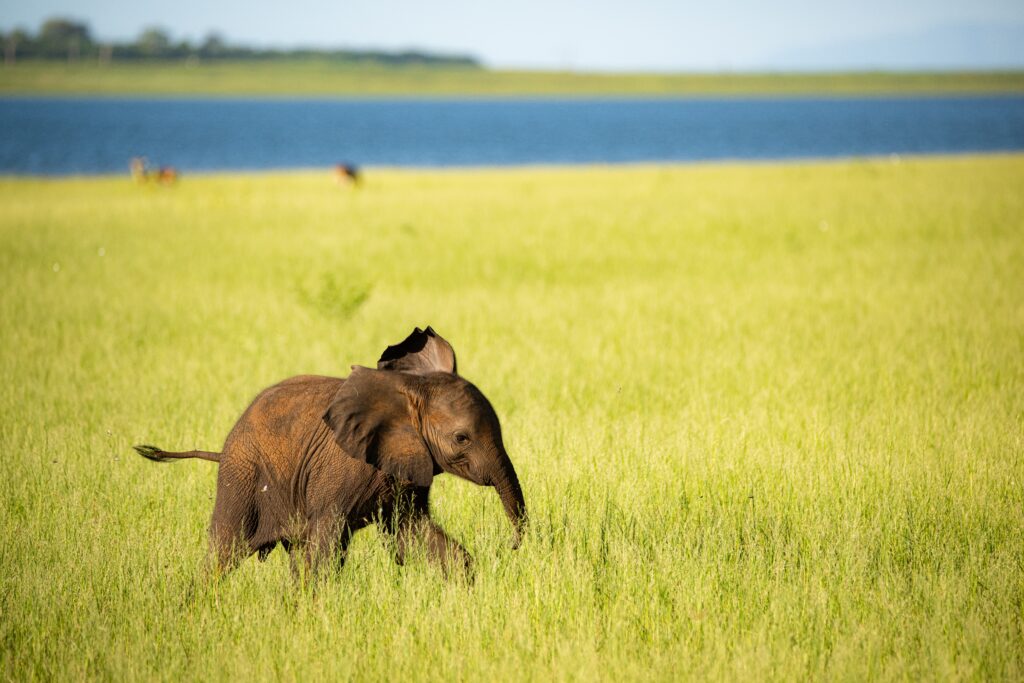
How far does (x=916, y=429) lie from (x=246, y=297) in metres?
9.07

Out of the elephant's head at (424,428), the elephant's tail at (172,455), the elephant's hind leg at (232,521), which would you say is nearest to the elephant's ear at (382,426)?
the elephant's head at (424,428)

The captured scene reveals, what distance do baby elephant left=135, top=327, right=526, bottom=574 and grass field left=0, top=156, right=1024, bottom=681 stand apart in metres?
0.30

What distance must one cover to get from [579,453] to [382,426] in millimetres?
2841

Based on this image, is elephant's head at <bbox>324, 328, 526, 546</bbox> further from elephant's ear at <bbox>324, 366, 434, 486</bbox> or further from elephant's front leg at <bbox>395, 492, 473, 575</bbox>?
elephant's front leg at <bbox>395, 492, 473, 575</bbox>

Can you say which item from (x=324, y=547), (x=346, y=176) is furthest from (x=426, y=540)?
(x=346, y=176)

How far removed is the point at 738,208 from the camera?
75.2ft

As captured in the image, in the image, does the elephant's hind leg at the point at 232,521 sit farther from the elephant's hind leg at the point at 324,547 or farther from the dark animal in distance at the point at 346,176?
the dark animal in distance at the point at 346,176

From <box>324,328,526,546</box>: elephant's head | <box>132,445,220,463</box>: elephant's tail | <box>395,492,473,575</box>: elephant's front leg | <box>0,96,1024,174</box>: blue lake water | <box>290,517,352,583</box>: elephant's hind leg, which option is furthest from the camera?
<box>0,96,1024,174</box>: blue lake water

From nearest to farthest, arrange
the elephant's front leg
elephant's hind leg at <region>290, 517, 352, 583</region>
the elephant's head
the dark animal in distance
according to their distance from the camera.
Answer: the elephant's head → elephant's hind leg at <region>290, 517, 352, 583</region> → the elephant's front leg → the dark animal in distance

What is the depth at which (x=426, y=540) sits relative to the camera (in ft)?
15.0

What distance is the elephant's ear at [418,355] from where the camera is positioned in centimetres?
437

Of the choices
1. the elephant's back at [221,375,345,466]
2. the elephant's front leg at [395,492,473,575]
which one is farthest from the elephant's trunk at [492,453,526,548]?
the elephant's back at [221,375,345,466]

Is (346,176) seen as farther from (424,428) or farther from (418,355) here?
(424,428)

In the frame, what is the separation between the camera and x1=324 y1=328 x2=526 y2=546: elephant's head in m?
4.14
